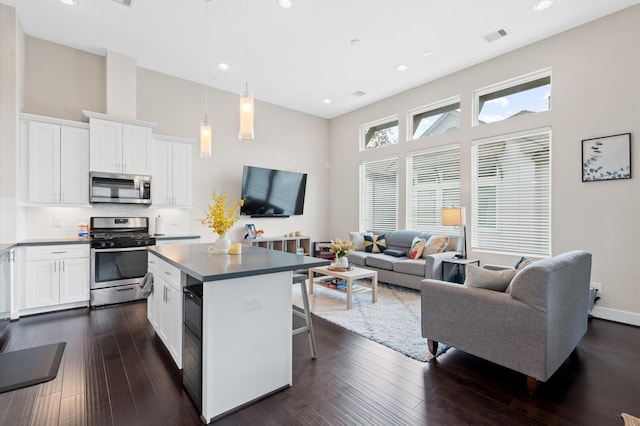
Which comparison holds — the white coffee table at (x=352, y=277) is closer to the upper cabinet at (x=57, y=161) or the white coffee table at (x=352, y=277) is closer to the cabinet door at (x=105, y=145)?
the cabinet door at (x=105, y=145)

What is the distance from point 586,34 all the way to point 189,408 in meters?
5.77

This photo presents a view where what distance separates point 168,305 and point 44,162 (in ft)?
10.1

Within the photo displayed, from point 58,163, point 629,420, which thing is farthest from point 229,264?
point 58,163

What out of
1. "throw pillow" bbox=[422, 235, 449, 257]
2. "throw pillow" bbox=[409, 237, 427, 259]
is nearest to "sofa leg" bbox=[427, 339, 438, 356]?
"throw pillow" bbox=[422, 235, 449, 257]

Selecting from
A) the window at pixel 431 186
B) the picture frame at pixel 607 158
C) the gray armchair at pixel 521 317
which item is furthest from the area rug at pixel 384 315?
the picture frame at pixel 607 158

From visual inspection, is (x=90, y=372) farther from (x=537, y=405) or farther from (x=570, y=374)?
(x=570, y=374)

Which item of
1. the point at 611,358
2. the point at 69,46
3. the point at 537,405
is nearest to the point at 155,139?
the point at 69,46

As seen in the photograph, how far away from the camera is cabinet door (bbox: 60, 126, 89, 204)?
405 cm

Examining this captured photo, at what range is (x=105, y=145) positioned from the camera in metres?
4.25

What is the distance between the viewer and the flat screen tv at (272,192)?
5.96 m

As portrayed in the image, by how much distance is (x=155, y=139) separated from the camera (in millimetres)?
4754

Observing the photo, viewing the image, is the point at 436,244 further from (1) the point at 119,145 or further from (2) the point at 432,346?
(1) the point at 119,145

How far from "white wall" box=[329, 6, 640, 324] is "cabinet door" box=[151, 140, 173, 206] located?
5038 mm

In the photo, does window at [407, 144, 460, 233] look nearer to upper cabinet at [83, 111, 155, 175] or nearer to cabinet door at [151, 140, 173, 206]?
cabinet door at [151, 140, 173, 206]
